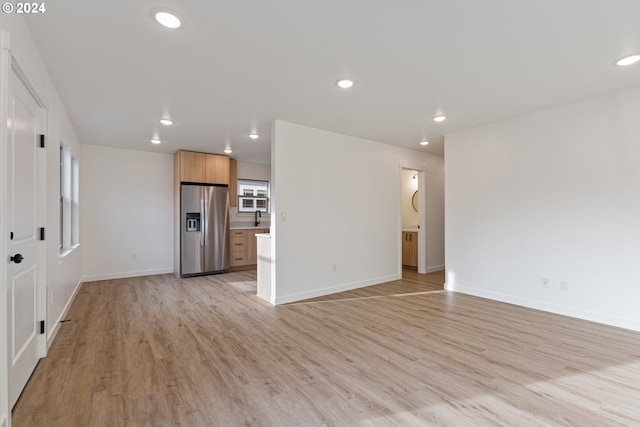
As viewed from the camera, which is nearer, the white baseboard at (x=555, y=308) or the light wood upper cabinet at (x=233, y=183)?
the white baseboard at (x=555, y=308)

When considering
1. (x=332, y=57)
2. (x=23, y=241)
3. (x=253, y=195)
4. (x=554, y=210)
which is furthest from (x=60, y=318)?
(x=554, y=210)

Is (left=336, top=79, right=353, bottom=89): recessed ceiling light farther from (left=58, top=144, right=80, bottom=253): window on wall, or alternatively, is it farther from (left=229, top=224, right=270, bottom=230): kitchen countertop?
(left=229, top=224, right=270, bottom=230): kitchen countertop

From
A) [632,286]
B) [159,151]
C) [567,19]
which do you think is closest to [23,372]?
[567,19]

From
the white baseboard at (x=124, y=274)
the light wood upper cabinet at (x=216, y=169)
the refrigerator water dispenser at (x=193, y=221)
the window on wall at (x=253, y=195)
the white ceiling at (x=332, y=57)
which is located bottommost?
the white baseboard at (x=124, y=274)

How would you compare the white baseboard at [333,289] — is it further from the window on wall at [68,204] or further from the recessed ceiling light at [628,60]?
the recessed ceiling light at [628,60]

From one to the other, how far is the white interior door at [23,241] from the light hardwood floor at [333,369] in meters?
0.22

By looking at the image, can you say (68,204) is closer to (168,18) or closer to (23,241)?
(23,241)

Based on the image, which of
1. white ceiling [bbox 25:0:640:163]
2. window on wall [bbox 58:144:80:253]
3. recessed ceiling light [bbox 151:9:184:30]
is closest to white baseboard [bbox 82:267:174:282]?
window on wall [bbox 58:144:80:253]

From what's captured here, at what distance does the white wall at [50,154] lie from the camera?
5.58ft

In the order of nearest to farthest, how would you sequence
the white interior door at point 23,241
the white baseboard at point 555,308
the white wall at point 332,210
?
1. the white interior door at point 23,241
2. the white baseboard at point 555,308
3. the white wall at point 332,210

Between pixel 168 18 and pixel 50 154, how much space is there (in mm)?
1873

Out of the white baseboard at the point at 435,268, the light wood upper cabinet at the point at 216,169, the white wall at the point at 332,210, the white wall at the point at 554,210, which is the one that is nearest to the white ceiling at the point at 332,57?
the white wall at the point at 554,210

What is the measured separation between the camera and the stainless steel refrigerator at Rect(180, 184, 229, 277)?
5758mm

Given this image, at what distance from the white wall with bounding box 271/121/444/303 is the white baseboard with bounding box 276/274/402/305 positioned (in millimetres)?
15
